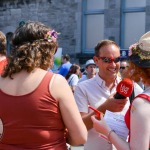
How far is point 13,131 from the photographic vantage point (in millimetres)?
2660

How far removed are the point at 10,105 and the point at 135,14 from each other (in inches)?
514

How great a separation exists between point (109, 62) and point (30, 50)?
1.15 metres

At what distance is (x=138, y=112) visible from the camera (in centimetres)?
252

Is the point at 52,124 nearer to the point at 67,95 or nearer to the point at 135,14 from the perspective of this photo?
the point at 67,95

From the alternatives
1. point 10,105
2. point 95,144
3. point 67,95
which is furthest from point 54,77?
point 95,144

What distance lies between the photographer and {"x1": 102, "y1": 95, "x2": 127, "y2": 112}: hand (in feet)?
10.3

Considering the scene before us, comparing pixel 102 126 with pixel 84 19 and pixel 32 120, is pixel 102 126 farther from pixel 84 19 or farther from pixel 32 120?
pixel 84 19

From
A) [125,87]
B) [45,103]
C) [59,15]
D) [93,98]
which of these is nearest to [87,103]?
[93,98]

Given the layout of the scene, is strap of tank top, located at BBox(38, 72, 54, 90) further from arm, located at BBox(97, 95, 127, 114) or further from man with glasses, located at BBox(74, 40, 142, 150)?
man with glasses, located at BBox(74, 40, 142, 150)

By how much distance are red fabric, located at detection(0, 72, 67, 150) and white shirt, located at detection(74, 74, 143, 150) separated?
864 millimetres

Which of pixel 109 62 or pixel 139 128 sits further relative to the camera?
pixel 109 62

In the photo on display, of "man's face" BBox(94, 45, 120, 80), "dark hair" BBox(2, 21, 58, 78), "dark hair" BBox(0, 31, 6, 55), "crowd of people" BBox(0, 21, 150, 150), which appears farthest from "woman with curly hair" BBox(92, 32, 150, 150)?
"dark hair" BBox(0, 31, 6, 55)

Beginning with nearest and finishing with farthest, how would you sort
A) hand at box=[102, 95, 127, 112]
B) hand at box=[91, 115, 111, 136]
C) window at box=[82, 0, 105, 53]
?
hand at box=[91, 115, 111, 136] → hand at box=[102, 95, 127, 112] → window at box=[82, 0, 105, 53]

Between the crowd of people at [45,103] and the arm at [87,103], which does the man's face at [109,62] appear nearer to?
the arm at [87,103]
